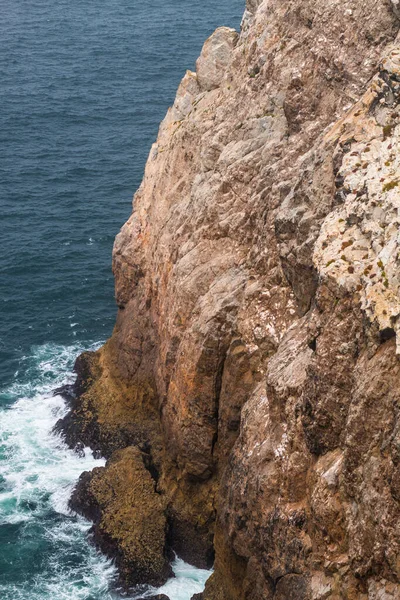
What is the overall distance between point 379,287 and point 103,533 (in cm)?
2847

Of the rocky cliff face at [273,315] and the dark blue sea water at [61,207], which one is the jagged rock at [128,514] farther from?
the dark blue sea water at [61,207]

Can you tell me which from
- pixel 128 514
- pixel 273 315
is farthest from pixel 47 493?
pixel 273 315

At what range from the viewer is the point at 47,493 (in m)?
59.8

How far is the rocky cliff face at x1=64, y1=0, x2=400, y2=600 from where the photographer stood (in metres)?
34.5

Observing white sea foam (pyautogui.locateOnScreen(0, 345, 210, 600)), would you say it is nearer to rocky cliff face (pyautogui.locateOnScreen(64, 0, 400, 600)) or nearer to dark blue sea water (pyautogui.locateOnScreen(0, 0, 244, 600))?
dark blue sea water (pyautogui.locateOnScreen(0, 0, 244, 600))

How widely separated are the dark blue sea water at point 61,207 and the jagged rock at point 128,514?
4.07 feet

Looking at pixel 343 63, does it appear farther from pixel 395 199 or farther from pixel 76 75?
pixel 76 75

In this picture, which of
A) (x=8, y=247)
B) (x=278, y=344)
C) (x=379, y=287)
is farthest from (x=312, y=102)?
(x=8, y=247)

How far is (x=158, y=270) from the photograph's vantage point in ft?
199

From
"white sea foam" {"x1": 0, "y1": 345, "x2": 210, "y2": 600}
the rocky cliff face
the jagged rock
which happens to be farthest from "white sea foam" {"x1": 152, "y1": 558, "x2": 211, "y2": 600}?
the rocky cliff face

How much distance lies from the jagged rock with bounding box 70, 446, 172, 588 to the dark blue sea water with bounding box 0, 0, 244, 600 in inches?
48.8

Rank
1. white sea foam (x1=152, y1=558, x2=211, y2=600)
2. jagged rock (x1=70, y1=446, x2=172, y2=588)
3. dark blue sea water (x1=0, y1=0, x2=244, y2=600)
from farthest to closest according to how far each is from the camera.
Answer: dark blue sea water (x1=0, y1=0, x2=244, y2=600) → jagged rock (x1=70, y1=446, x2=172, y2=588) → white sea foam (x1=152, y1=558, x2=211, y2=600)

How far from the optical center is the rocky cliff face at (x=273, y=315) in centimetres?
3450

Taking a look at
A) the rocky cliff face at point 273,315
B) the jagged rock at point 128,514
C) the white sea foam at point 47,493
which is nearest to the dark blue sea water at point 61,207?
the white sea foam at point 47,493
